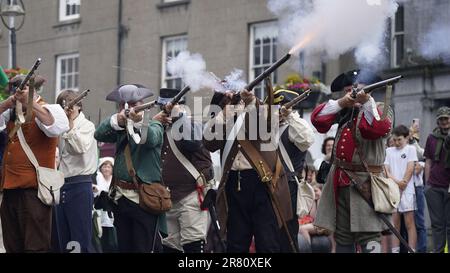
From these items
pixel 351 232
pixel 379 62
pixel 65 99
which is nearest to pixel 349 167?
pixel 351 232

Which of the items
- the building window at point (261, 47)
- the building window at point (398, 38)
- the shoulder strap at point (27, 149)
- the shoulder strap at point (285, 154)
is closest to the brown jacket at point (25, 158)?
the shoulder strap at point (27, 149)

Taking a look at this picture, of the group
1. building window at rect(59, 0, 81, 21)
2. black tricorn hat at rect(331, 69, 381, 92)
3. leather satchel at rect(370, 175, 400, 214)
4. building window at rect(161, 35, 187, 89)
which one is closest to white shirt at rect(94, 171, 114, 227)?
black tricorn hat at rect(331, 69, 381, 92)

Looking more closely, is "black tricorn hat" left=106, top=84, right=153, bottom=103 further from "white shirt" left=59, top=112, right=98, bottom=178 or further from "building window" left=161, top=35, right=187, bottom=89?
"building window" left=161, top=35, right=187, bottom=89

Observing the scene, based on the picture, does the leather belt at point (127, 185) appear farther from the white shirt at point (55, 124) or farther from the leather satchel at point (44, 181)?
the white shirt at point (55, 124)

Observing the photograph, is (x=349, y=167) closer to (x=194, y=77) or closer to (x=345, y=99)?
(x=345, y=99)

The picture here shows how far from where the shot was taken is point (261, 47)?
Answer: 73.0 feet

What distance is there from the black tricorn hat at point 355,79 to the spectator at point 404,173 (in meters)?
4.05

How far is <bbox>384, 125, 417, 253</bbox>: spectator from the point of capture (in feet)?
42.1

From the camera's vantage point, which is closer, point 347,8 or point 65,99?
point 347,8

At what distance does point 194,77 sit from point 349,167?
1907 mm

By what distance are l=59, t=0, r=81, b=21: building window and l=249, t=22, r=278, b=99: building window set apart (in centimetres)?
534

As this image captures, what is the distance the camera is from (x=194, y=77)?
988 centimetres

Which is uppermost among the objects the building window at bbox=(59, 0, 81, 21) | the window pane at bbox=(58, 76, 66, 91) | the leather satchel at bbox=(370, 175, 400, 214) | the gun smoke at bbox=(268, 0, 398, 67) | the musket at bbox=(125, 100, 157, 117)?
the building window at bbox=(59, 0, 81, 21)

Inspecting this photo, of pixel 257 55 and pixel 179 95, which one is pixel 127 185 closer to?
pixel 179 95
